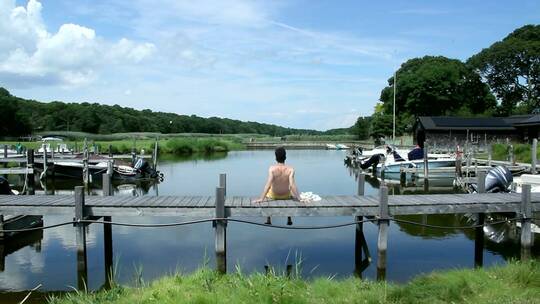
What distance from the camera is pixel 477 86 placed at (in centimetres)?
7850

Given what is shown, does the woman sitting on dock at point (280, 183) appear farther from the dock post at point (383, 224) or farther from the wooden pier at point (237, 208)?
the dock post at point (383, 224)

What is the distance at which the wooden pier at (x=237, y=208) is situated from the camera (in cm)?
1022

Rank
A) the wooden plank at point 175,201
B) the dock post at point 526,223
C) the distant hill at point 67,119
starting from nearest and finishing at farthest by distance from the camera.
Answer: the wooden plank at point 175,201, the dock post at point 526,223, the distant hill at point 67,119

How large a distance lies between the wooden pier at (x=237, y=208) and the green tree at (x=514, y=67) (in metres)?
68.5

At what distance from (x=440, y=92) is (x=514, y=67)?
11.9 meters

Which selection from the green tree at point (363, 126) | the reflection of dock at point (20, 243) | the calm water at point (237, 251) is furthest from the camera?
the green tree at point (363, 126)

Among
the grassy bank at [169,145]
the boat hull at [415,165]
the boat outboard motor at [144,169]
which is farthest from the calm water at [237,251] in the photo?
the grassy bank at [169,145]

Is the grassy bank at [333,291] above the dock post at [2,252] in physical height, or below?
above

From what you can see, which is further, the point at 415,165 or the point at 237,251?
the point at 415,165

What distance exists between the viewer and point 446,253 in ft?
43.0

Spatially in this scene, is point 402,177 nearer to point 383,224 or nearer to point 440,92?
point 383,224

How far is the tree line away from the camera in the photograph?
73.2 metres

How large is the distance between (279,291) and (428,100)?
72.8m

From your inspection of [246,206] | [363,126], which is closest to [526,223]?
[246,206]
